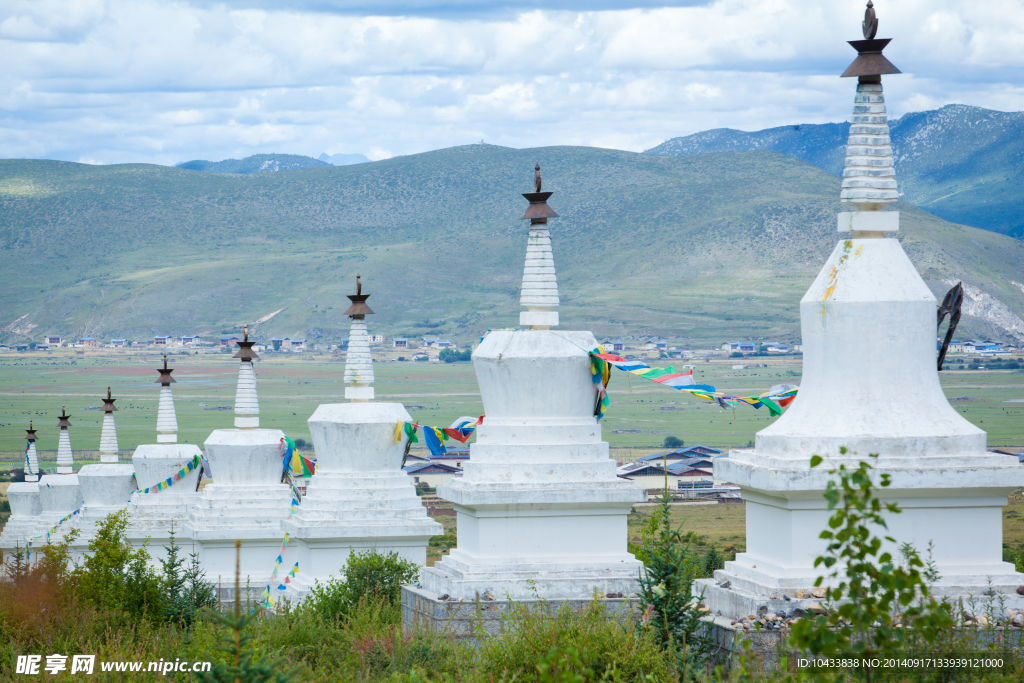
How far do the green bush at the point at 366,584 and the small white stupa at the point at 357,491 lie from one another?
2.54m

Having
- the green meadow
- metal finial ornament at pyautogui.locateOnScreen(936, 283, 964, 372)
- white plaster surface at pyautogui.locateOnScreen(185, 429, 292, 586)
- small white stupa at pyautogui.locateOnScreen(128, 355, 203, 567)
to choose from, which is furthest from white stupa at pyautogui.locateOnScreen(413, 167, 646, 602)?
the green meadow

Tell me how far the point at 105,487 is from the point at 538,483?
1691cm


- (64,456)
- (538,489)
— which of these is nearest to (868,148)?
(538,489)

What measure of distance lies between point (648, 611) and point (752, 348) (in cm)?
13650

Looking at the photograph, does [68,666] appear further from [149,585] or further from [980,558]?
[980,558]

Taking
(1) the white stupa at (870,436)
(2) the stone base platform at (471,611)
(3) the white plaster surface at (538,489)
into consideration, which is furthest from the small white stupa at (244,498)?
(1) the white stupa at (870,436)

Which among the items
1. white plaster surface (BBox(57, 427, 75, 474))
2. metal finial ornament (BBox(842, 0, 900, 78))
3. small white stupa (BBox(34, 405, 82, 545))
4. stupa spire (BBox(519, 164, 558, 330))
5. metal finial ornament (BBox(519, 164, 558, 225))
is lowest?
small white stupa (BBox(34, 405, 82, 545))

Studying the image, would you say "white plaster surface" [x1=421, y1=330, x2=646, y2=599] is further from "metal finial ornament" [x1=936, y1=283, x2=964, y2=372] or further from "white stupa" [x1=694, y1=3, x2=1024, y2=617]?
"metal finial ornament" [x1=936, y1=283, x2=964, y2=372]

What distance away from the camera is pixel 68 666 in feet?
43.8

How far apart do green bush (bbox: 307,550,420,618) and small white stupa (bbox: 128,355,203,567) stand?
9505 millimetres

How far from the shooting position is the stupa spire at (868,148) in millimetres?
12375

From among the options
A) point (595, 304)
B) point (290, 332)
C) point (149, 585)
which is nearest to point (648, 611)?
point (149, 585)

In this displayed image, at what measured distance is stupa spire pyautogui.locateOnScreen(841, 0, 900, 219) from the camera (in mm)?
12375

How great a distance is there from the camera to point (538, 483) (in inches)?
625
